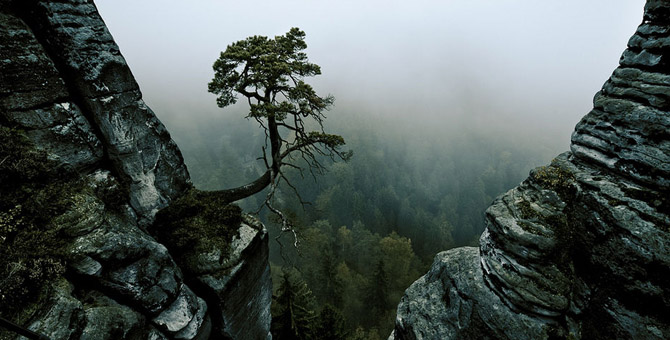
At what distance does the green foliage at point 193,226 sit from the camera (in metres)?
9.93

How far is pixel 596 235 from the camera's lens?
9.45m

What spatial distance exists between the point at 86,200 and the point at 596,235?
16.6 metres

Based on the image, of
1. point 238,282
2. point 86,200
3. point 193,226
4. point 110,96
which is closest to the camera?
point 86,200

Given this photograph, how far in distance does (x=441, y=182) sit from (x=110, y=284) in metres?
137

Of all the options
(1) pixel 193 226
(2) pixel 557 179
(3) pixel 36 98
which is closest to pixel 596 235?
(2) pixel 557 179

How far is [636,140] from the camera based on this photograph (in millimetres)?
9133

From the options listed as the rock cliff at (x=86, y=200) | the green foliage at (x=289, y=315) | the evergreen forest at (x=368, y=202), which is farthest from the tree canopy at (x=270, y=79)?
the green foliage at (x=289, y=315)

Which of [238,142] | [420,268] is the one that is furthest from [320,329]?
[238,142]

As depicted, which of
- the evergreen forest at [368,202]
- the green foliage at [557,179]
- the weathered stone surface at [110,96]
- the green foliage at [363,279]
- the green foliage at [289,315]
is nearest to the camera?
the weathered stone surface at [110,96]

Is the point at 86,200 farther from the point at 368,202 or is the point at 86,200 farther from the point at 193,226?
the point at 368,202

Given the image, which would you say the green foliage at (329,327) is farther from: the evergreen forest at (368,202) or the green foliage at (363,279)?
the green foliage at (363,279)

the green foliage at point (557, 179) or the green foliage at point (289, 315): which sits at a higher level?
the green foliage at point (557, 179)

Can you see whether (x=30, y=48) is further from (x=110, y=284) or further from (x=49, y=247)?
(x=110, y=284)

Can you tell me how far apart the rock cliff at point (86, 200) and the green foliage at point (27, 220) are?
0.08 ft
